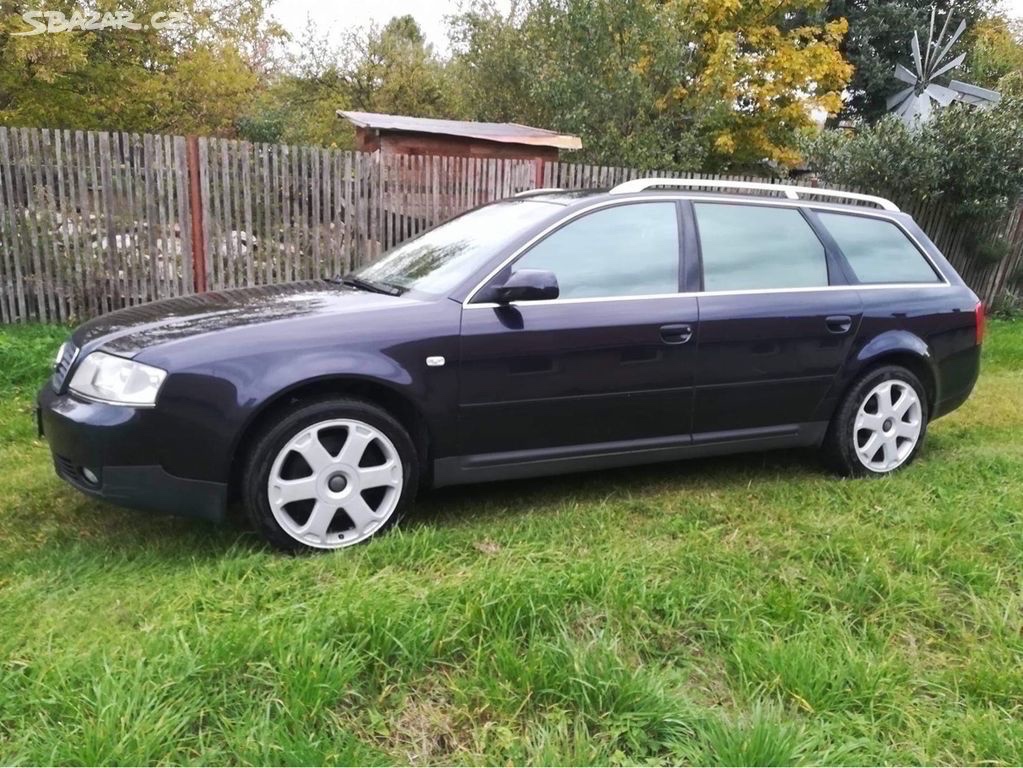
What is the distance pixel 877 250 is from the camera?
14.1 ft

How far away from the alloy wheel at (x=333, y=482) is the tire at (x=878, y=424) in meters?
2.41

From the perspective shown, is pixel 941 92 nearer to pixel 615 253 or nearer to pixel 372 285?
pixel 615 253

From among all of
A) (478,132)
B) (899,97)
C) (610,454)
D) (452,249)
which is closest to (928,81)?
(899,97)

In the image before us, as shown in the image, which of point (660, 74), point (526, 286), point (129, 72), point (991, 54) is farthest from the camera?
point (991, 54)

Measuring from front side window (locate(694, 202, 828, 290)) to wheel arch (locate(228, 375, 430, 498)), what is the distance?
5.17ft

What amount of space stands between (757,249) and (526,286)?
1.44 metres

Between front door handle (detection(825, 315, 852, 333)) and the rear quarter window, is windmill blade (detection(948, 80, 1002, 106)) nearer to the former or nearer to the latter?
the rear quarter window

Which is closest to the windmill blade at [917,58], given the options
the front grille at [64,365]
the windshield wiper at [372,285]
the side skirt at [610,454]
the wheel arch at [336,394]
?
the side skirt at [610,454]

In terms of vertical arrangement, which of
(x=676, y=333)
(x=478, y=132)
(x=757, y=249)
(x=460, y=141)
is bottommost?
(x=676, y=333)

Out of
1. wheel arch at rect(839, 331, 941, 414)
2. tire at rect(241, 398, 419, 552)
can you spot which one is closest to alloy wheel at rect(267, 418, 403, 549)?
tire at rect(241, 398, 419, 552)

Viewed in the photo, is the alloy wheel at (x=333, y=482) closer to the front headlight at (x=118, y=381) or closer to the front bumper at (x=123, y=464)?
the front bumper at (x=123, y=464)

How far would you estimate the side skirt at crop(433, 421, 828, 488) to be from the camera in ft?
10.9

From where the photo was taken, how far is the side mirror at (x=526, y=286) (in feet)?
10.4

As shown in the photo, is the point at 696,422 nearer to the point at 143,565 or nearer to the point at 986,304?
the point at 143,565
